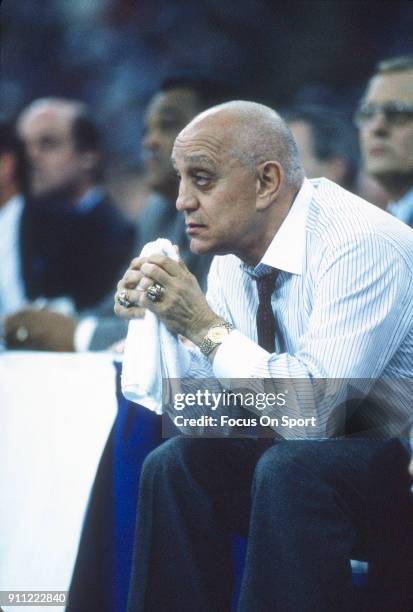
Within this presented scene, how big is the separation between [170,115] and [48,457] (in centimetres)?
130

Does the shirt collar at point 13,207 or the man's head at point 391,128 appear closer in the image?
the man's head at point 391,128

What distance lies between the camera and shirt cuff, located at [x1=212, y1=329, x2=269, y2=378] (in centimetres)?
158

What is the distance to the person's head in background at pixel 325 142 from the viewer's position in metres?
3.18

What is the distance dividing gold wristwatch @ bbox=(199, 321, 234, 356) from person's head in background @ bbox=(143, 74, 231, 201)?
1249 millimetres

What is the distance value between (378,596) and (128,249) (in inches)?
76.3

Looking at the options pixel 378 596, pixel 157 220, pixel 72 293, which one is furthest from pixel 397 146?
pixel 378 596

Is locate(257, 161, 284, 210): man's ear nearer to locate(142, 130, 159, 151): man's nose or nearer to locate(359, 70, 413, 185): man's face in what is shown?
locate(359, 70, 413, 185): man's face

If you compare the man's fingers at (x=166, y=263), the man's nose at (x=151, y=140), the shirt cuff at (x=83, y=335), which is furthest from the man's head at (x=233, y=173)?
the man's nose at (x=151, y=140)

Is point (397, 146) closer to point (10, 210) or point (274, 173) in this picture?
point (274, 173)

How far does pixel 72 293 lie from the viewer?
332cm

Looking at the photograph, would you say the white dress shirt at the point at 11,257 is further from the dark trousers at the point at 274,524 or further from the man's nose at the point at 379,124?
the dark trousers at the point at 274,524

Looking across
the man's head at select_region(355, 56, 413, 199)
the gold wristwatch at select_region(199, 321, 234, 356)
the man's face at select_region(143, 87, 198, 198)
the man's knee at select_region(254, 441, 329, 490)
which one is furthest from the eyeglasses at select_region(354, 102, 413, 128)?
the man's knee at select_region(254, 441, 329, 490)

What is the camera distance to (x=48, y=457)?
1.92m

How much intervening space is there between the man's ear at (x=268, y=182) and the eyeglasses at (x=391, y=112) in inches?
44.8
